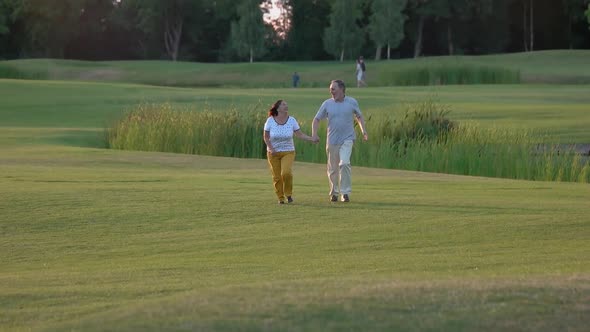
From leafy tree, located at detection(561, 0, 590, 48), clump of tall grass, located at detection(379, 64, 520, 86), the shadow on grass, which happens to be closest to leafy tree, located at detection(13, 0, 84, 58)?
leafy tree, located at detection(561, 0, 590, 48)

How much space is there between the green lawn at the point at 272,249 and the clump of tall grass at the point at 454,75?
118ft

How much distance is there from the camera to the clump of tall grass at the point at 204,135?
26.9 m

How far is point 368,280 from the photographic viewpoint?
32.3ft

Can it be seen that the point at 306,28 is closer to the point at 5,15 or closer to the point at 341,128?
the point at 5,15

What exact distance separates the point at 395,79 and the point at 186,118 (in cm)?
3399

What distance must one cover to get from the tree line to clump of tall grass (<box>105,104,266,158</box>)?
58726 mm

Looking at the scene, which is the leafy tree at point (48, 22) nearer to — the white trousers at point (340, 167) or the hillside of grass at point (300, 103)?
the hillside of grass at point (300, 103)

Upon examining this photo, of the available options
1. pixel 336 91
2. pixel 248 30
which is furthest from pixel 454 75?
pixel 336 91

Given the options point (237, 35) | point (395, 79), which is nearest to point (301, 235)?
point (395, 79)

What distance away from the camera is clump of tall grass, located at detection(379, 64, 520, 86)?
58.6 meters

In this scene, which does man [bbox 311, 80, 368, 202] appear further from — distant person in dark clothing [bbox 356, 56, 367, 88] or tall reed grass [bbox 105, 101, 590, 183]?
distant person in dark clothing [bbox 356, 56, 367, 88]

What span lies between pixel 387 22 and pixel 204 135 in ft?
197

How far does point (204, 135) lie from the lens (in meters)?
27.0

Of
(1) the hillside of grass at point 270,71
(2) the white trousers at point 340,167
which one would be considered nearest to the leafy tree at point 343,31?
(1) the hillside of grass at point 270,71
